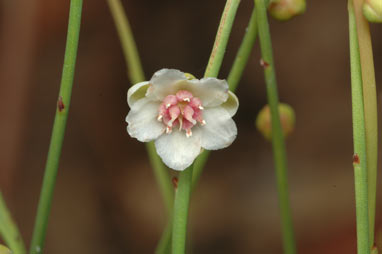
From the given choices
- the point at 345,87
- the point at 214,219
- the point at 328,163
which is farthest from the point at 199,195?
the point at 345,87

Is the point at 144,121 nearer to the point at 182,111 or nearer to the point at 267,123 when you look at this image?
the point at 182,111

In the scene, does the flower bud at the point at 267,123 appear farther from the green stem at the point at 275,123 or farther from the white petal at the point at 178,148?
the white petal at the point at 178,148

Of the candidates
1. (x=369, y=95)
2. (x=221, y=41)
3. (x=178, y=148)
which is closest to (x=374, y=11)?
(x=369, y=95)

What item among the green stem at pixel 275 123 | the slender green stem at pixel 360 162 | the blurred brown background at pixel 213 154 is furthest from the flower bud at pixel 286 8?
the blurred brown background at pixel 213 154

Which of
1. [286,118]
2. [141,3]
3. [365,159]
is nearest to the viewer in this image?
[365,159]

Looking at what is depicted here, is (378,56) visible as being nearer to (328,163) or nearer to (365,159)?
(328,163)
